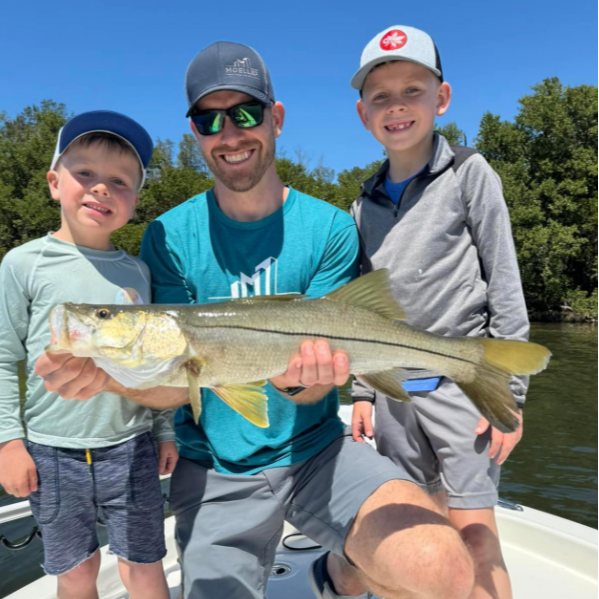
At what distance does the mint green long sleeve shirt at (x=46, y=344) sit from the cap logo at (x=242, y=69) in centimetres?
132

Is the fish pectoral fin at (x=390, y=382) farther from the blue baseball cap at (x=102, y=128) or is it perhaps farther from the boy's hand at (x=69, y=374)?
the blue baseball cap at (x=102, y=128)

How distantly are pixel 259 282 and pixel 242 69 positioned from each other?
121 cm

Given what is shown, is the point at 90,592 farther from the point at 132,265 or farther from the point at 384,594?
the point at 132,265

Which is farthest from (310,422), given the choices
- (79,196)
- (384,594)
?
(79,196)

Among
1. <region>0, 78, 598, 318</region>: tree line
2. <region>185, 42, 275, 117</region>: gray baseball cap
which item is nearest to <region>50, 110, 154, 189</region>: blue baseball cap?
<region>185, 42, 275, 117</region>: gray baseball cap

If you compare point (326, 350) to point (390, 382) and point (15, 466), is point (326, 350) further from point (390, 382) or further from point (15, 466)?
point (15, 466)

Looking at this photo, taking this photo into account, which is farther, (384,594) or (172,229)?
(172,229)

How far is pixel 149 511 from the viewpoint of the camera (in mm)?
2695

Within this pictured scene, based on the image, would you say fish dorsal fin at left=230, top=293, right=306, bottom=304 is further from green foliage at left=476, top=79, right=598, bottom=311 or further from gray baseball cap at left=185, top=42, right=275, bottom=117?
green foliage at left=476, top=79, right=598, bottom=311

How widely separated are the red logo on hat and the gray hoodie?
67cm

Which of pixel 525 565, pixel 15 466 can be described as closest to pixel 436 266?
pixel 15 466

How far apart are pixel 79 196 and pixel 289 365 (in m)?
1.46

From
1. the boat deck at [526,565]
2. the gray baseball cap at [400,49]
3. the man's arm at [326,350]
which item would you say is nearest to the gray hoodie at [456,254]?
the man's arm at [326,350]

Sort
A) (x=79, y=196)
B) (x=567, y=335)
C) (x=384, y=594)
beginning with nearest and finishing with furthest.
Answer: (x=384, y=594), (x=79, y=196), (x=567, y=335)
